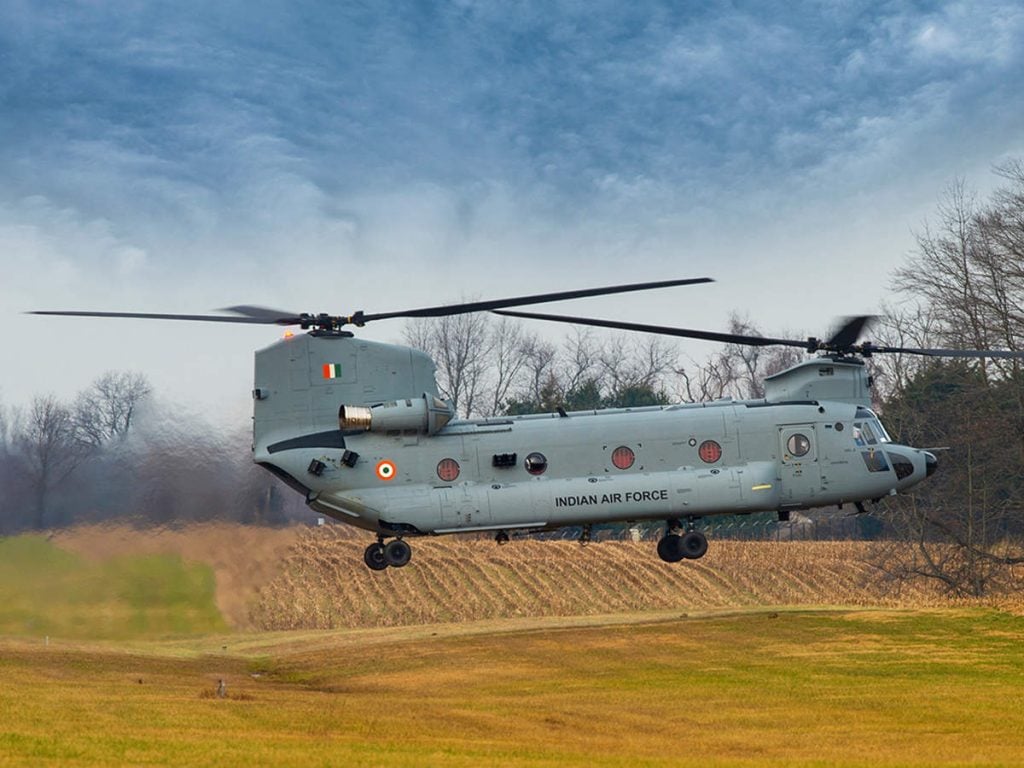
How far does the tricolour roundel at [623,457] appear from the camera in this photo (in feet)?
87.7

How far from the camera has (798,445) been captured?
27.4 meters

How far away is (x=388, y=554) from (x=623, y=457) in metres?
5.29

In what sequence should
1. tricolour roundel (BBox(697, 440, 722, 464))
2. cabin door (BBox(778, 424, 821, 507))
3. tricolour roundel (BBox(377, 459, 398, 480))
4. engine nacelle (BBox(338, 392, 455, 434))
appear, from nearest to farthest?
engine nacelle (BBox(338, 392, 455, 434)) → tricolour roundel (BBox(377, 459, 398, 480)) → tricolour roundel (BBox(697, 440, 722, 464)) → cabin door (BBox(778, 424, 821, 507))

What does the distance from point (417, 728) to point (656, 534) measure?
1909 inches

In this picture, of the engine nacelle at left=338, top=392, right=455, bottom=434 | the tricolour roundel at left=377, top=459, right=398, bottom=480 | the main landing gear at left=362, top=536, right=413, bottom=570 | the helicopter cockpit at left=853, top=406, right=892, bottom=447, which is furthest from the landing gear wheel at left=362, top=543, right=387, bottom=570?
the helicopter cockpit at left=853, top=406, right=892, bottom=447

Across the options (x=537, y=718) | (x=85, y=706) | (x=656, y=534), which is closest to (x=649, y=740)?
(x=537, y=718)

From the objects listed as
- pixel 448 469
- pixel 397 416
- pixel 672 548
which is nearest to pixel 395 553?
pixel 448 469

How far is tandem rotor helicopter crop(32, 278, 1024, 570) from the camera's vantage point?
86.0ft

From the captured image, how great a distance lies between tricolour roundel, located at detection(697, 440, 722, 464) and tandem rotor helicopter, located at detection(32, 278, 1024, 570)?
0.07 feet

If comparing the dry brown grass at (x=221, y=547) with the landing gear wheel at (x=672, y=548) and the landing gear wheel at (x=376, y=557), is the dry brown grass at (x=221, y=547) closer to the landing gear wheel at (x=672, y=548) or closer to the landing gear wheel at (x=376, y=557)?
the landing gear wheel at (x=376, y=557)

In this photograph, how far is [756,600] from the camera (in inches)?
2222

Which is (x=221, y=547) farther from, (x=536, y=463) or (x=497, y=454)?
(x=536, y=463)

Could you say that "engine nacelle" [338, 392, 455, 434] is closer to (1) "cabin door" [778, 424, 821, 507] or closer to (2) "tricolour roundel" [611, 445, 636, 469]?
(2) "tricolour roundel" [611, 445, 636, 469]

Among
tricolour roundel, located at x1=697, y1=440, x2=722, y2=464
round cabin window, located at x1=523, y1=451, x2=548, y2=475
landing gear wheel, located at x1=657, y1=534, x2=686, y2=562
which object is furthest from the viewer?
landing gear wheel, located at x1=657, y1=534, x2=686, y2=562
